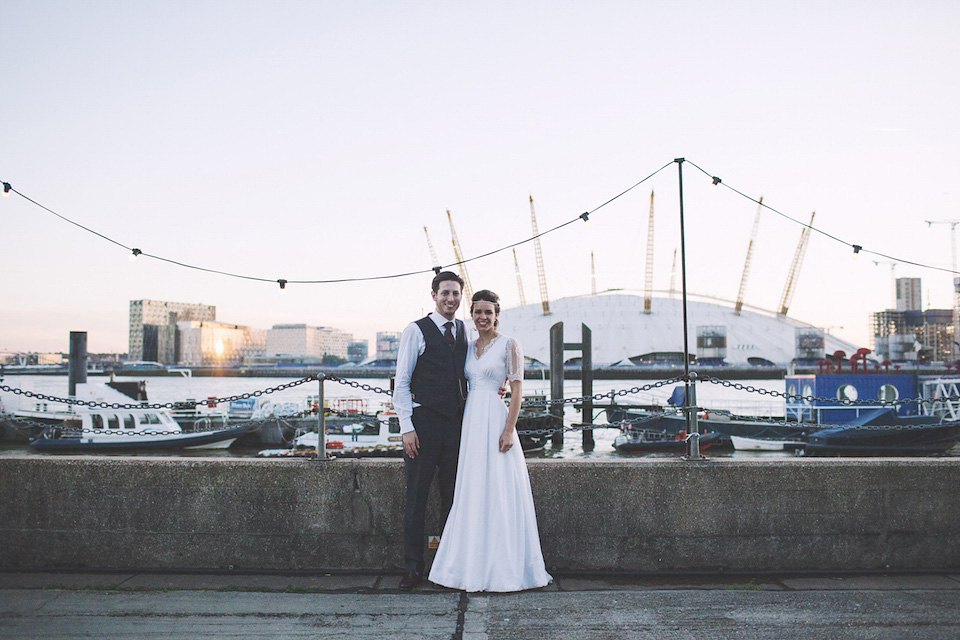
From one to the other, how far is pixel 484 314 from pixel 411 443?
1037mm

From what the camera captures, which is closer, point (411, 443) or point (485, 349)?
point (411, 443)

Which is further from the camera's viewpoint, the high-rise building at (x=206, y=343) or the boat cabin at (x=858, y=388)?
the high-rise building at (x=206, y=343)

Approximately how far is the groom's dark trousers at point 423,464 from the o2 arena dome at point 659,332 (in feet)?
328

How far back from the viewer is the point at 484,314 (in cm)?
480

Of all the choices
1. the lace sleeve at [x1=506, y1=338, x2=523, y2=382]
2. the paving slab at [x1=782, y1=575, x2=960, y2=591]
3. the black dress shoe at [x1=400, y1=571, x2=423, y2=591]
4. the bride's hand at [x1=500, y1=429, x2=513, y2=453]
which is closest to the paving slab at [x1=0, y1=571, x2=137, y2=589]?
the black dress shoe at [x1=400, y1=571, x2=423, y2=591]

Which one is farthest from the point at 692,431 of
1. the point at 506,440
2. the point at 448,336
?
the point at 448,336

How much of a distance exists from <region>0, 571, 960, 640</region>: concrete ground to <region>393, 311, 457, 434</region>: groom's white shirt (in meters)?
1.23

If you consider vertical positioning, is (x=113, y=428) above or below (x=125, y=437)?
above

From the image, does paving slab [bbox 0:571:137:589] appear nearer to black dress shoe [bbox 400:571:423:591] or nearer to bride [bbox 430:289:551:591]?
black dress shoe [bbox 400:571:423:591]

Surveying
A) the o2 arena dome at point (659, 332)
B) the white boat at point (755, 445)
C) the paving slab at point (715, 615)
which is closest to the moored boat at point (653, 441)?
the white boat at point (755, 445)

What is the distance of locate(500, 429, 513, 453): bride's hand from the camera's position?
184 inches

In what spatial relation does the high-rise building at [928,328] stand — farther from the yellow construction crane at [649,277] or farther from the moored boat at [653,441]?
the moored boat at [653,441]

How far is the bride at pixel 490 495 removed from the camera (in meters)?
4.67

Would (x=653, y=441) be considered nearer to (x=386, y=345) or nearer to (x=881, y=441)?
(x=881, y=441)
